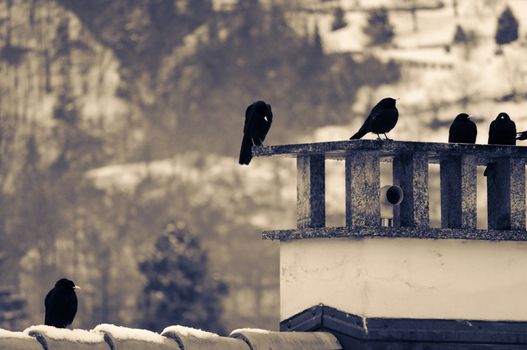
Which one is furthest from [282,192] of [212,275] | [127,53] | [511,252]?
[511,252]

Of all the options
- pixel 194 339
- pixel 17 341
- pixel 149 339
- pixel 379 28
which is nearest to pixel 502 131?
pixel 194 339

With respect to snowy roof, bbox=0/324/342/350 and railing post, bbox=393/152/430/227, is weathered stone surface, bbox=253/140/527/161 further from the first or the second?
snowy roof, bbox=0/324/342/350

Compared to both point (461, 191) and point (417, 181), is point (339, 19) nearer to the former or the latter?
point (461, 191)

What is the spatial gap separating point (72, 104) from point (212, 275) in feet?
102

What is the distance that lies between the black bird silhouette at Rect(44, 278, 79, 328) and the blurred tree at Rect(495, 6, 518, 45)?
97.1 meters

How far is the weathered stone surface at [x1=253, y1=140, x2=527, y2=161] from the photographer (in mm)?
12117

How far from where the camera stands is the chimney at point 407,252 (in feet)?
39.5

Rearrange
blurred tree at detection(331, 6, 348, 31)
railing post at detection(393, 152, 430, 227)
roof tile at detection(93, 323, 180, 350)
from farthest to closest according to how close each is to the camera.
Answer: blurred tree at detection(331, 6, 348, 31)
railing post at detection(393, 152, 430, 227)
roof tile at detection(93, 323, 180, 350)

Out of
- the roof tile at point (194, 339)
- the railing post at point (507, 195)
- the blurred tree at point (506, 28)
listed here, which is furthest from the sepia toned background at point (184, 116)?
the roof tile at point (194, 339)

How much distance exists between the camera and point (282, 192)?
13700cm

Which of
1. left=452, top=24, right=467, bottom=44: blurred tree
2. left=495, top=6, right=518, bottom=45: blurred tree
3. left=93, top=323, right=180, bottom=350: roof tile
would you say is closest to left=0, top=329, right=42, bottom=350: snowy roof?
left=93, top=323, right=180, bottom=350: roof tile

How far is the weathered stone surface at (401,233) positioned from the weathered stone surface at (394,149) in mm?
529

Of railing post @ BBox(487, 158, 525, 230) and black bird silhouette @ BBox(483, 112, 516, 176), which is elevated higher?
black bird silhouette @ BBox(483, 112, 516, 176)

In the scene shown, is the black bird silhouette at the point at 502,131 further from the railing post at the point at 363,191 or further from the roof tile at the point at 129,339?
the roof tile at the point at 129,339
